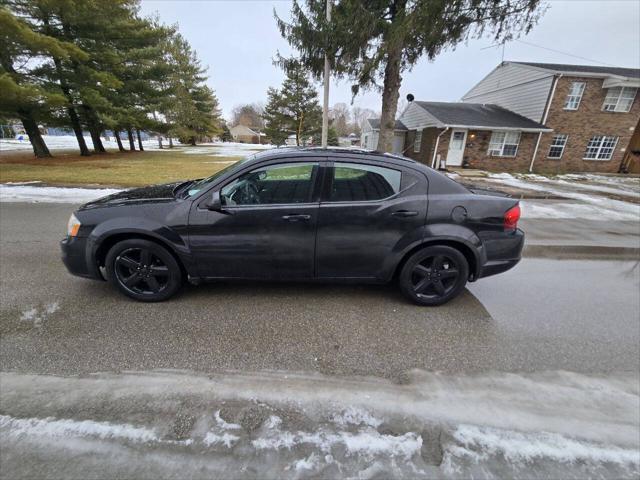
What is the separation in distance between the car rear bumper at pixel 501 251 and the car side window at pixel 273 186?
1.98m

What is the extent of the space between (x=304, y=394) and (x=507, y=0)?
1277cm

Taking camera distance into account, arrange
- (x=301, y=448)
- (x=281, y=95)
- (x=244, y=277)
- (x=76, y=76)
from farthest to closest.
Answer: (x=281, y=95)
(x=76, y=76)
(x=244, y=277)
(x=301, y=448)

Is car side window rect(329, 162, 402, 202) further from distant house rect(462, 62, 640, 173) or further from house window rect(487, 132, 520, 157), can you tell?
distant house rect(462, 62, 640, 173)

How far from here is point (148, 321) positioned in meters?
2.83

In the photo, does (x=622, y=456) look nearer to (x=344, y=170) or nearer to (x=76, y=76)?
(x=344, y=170)

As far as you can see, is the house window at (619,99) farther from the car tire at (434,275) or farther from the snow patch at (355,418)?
the snow patch at (355,418)

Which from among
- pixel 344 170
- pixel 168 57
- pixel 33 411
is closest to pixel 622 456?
pixel 344 170

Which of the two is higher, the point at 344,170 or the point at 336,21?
the point at 336,21

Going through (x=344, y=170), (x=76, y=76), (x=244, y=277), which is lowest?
(x=244, y=277)

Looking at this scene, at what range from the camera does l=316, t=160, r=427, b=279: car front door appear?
293 cm

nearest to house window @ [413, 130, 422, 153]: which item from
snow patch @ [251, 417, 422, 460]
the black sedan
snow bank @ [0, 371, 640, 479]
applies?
the black sedan

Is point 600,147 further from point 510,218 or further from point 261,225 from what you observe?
point 261,225

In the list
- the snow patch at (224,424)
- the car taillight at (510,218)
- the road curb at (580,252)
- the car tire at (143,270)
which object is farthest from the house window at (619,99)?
the snow patch at (224,424)

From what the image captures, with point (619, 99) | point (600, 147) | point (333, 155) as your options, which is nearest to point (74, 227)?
point (333, 155)
